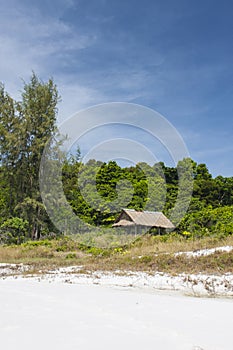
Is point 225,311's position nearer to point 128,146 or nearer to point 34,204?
point 128,146

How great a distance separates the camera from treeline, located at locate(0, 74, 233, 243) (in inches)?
989

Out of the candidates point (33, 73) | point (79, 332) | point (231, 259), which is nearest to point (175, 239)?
point (231, 259)

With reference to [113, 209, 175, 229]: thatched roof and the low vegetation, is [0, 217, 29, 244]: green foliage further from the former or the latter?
[113, 209, 175, 229]: thatched roof

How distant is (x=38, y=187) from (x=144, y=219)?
7944 mm

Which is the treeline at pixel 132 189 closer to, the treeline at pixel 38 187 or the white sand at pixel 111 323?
the treeline at pixel 38 187

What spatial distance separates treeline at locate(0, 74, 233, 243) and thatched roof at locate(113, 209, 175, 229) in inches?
41.1

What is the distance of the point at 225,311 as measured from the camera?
15.6 ft

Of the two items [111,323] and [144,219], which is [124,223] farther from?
[111,323]

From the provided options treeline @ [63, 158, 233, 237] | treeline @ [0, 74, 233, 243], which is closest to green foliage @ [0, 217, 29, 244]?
treeline @ [0, 74, 233, 243]

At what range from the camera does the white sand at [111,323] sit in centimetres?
318

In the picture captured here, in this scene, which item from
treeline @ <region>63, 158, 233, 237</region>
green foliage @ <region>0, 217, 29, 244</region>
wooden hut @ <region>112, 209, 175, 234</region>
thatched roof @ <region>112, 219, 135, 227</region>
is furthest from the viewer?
treeline @ <region>63, 158, 233, 237</region>

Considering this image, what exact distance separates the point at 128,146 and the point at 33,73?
1109cm

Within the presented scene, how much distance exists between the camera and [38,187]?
83.8 ft

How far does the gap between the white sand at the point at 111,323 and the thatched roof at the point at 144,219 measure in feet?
53.9
